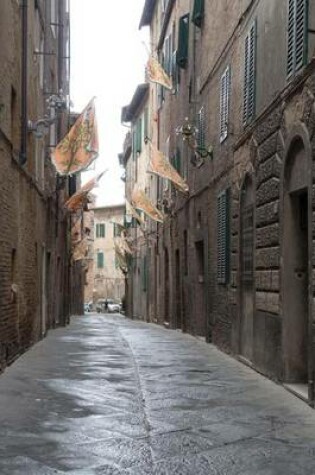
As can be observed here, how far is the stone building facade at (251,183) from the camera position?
30.1ft

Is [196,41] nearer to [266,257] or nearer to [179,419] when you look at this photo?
[266,257]

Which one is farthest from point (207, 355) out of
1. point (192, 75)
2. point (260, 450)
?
point (192, 75)

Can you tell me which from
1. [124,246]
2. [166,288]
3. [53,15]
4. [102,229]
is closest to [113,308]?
[102,229]

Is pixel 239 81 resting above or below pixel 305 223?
above

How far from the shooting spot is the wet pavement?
5902 mm

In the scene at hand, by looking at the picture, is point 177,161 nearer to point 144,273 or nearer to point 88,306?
point 144,273

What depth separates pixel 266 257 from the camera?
10703mm

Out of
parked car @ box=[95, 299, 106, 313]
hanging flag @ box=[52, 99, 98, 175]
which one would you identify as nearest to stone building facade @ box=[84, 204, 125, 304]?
parked car @ box=[95, 299, 106, 313]

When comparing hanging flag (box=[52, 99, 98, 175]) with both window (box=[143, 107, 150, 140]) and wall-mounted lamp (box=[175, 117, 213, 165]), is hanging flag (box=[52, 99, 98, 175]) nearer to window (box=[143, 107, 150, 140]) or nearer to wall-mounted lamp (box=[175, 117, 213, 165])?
wall-mounted lamp (box=[175, 117, 213, 165])

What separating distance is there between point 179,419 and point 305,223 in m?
3.28

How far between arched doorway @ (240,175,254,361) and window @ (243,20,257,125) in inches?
42.6

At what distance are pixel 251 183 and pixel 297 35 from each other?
364cm

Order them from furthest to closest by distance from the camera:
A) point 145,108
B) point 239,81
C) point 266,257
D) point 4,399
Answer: point 145,108 < point 239,81 < point 266,257 < point 4,399

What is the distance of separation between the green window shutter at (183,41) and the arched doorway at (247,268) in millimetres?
10165
